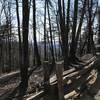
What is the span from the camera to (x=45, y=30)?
1195 inches

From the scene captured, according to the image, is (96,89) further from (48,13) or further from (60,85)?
(48,13)

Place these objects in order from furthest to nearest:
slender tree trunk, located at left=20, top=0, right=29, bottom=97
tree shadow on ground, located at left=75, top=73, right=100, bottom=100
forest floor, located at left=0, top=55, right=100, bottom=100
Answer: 1. tree shadow on ground, located at left=75, top=73, right=100, bottom=100
2. slender tree trunk, located at left=20, top=0, right=29, bottom=97
3. forest floor, located at left=0, top=55, right=100, bottom=100

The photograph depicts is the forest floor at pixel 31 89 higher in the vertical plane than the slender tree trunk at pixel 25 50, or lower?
lower

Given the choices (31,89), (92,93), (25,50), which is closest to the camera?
(31,89)

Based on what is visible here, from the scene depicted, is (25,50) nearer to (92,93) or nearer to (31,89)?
(31,89)

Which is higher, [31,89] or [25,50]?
[25,50]

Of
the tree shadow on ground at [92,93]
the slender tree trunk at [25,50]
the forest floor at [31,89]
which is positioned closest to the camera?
the forest floor at [31,89]

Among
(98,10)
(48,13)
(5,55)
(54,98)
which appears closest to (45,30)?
(48,13)

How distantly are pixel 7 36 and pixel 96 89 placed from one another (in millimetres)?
22084

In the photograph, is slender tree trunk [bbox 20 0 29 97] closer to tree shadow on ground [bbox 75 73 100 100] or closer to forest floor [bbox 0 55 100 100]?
forest floor [bbox 0 55 100 100]

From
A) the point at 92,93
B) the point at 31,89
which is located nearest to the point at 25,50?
the point at 31,89

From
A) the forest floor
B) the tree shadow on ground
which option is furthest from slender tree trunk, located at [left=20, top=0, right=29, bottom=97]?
the tree shadow on ground

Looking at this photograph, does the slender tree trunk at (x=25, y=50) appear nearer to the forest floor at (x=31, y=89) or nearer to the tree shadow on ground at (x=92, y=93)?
the forest floor at (x=31, y=89)

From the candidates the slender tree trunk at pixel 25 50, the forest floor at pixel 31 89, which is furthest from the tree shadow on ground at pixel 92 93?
the slender tree trunk at pixel 25 50
